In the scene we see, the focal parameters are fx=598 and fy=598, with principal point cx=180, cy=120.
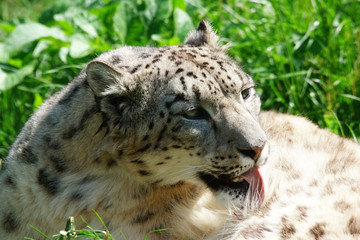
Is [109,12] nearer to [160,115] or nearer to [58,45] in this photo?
[58,45]

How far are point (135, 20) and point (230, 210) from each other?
292cm

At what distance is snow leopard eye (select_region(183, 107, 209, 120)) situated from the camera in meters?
4.19

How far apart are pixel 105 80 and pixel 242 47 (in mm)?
3244

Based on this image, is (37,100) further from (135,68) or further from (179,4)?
(135,68)

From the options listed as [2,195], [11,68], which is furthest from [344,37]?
[2,195]

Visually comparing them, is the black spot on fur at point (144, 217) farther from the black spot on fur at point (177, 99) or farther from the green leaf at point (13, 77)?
the green leaf at point (13, 77)

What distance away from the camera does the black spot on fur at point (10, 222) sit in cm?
458

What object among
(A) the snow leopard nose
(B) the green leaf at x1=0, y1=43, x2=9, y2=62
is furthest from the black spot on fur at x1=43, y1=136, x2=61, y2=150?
(B) the green leaf at x1=0, y1=43, x2=9, y2=62

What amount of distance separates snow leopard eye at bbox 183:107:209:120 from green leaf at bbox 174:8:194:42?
2.47 meters

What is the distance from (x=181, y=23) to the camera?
654 centimetres

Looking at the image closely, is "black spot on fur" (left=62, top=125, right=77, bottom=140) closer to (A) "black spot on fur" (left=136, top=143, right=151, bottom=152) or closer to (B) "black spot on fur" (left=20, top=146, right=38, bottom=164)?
(B) "black spot on fur" (left=20, top=146, right=38, bottom=164)

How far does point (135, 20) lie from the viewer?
6.60 m

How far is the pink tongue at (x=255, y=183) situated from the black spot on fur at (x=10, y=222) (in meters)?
1.80

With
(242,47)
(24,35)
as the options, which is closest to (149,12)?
(242,47)
